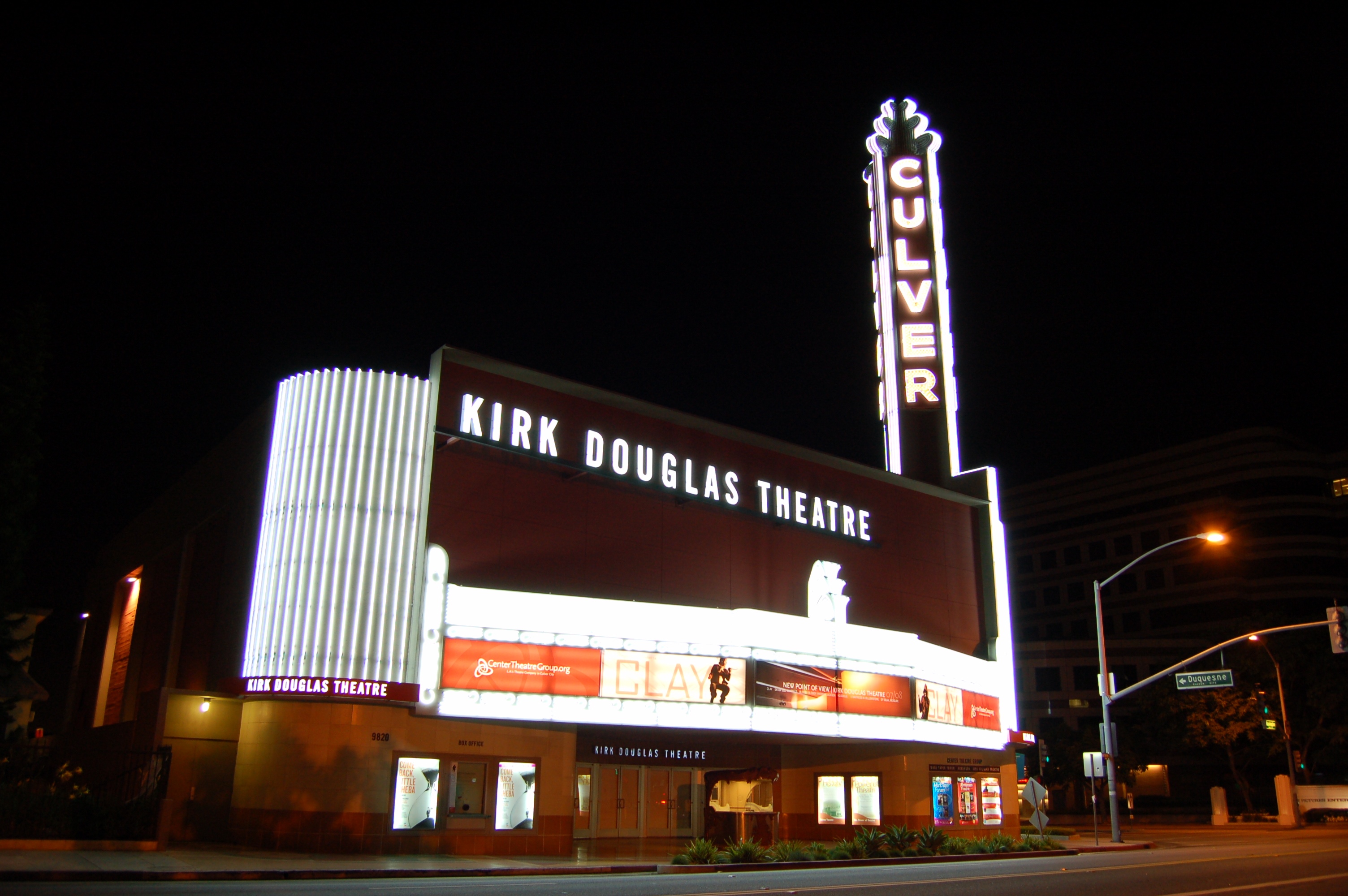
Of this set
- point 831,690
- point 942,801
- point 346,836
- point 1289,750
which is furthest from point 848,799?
point 1289,750

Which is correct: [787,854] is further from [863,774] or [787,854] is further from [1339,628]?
[1339,628]

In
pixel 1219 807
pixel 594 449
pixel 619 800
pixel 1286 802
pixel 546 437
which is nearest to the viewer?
pixel 546 437

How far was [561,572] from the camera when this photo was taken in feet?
88.2

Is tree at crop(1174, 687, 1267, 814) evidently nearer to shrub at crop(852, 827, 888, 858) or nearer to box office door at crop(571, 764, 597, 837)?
shrub at crop(852, 827, 888, 858)

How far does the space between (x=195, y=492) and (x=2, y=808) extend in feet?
42.9

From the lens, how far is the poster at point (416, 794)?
899 inches

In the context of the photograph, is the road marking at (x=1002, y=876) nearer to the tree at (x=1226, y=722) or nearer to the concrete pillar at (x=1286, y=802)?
the concrete pillar at (x=1286, y=802)

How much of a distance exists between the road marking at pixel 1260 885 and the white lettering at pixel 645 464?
1699 cm

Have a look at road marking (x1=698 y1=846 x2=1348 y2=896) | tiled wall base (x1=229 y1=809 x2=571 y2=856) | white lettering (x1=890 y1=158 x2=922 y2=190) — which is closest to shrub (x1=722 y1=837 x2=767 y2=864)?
road marking (x1=698 y1=846 x2=1348 y2=896)

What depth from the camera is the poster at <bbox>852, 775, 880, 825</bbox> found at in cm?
3172

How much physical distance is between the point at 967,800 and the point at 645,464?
15548mm

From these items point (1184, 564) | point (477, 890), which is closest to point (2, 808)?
point (477, 890)

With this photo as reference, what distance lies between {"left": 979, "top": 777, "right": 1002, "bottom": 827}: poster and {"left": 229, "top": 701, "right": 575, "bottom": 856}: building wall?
52.5 feet

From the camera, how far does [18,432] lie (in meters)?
29.3
